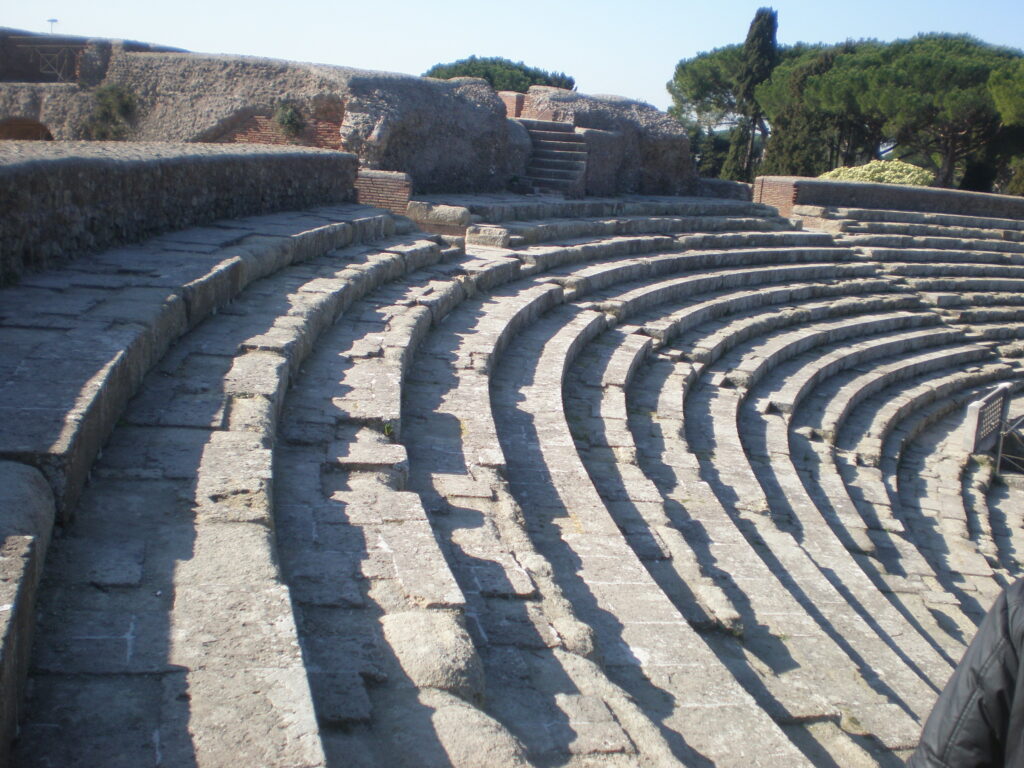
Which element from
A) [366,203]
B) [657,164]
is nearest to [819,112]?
[657,164]

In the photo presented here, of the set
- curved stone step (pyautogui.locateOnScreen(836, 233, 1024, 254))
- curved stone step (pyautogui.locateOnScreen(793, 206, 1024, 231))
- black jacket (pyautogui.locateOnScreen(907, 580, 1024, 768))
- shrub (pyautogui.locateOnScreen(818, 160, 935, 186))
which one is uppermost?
shrub (pyautogui.locateOnScreen(818, 160, 935, 186))

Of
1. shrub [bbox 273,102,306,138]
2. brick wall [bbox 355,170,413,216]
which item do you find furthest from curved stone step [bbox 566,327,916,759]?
shrub [bbox 273,102,306,138]

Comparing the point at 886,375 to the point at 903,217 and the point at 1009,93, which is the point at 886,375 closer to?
the point at 903,217

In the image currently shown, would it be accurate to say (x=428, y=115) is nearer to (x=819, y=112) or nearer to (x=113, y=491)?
(x=113, y=491)

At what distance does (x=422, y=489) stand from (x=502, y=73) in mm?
44866

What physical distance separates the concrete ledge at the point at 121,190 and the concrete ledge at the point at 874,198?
10703 millimetres

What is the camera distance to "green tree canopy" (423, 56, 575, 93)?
46500 mm

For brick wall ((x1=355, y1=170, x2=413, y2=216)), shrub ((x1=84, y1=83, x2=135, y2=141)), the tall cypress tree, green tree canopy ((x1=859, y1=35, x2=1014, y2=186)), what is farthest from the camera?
the tall cypress tree

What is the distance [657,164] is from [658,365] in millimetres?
9412

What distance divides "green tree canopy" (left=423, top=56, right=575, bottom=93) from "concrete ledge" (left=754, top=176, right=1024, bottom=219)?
28.6 m

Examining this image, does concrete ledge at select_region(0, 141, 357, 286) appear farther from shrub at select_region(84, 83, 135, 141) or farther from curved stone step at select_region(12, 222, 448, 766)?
shrub at select_region(84, 83, 135, 141)

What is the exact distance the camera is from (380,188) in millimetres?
11508

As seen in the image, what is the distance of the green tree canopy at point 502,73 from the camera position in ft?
153

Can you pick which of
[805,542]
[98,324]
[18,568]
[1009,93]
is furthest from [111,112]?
[1009,93]
